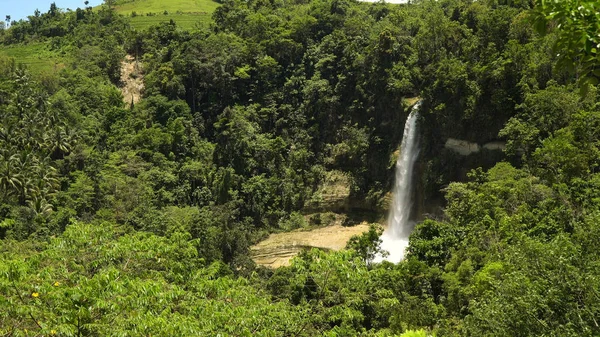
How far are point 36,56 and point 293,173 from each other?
136 ft

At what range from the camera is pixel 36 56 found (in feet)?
206

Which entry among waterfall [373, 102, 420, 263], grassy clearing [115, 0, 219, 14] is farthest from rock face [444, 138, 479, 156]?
grassy clearing [115, 0, 219, 14]

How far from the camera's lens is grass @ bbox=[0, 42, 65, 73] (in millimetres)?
58150

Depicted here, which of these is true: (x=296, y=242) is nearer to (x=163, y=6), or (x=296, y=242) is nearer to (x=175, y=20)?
(x=175, y=20)

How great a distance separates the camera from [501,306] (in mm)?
11672

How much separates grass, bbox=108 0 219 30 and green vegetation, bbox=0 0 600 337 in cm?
403

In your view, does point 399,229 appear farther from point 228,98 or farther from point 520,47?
point 228,98

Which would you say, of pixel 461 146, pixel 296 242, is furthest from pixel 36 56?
pixel 461 146

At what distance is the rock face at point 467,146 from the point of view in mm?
31797

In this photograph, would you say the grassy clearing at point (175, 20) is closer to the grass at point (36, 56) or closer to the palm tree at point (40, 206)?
the grass at point (36, 56)

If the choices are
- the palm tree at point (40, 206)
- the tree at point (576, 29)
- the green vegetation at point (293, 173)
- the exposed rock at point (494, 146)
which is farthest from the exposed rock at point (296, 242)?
the tree at point (576, 29)

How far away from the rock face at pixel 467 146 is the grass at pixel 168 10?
4769 cm

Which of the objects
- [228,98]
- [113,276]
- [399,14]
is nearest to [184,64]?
[228,98]

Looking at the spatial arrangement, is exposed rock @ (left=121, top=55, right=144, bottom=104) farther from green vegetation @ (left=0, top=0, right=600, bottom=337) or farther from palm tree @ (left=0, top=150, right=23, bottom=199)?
palm tree @ (left=0, top=150, right=23, bottom=199)
